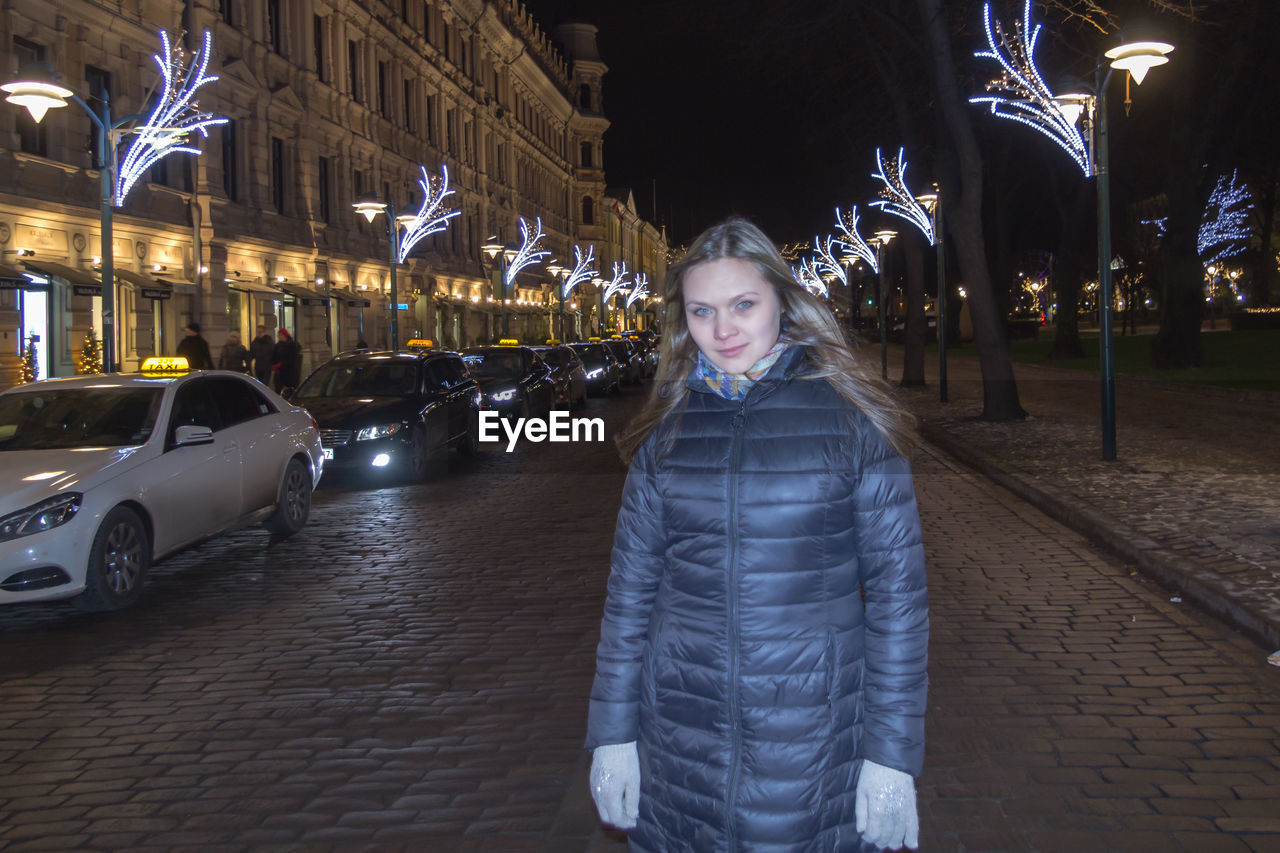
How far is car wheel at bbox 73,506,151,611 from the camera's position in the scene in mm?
7805

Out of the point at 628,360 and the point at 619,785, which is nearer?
the point at 619,785

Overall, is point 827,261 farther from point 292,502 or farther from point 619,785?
point 619,785

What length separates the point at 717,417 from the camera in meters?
2.64

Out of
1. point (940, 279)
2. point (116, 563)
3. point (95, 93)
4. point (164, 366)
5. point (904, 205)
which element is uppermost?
point (95, 93)

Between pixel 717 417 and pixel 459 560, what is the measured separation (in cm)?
739

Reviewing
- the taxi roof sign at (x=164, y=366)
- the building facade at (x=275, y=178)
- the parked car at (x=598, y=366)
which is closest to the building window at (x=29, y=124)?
the building facade at (x=275, y=178)

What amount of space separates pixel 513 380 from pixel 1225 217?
180ft

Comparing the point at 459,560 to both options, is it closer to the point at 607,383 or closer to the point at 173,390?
the point at 173,390

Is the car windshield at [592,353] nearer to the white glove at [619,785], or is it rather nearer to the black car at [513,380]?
the black car at [513,380]

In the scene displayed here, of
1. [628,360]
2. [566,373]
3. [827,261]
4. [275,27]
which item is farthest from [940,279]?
[827,261]

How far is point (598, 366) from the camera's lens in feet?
111

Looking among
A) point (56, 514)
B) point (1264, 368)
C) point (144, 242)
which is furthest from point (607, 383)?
point (56, 514)

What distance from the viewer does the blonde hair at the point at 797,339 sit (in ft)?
8.64
